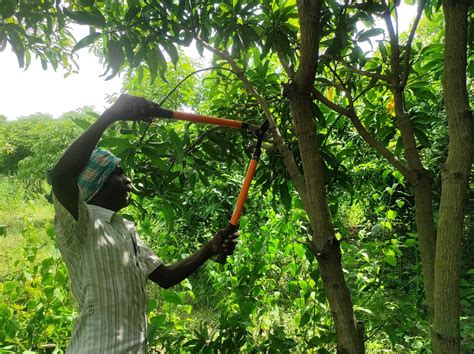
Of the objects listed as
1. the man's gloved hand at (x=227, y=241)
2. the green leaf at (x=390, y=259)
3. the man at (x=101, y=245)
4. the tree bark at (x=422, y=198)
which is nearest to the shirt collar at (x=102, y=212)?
the man at (x=101, y=245)

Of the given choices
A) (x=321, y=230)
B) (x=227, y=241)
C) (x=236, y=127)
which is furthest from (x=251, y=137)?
(x=321, y=230)

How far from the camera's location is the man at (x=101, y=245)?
995mm

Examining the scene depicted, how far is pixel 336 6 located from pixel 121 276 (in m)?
1.04

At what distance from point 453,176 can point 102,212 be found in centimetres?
101

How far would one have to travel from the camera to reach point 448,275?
1011 millimetres

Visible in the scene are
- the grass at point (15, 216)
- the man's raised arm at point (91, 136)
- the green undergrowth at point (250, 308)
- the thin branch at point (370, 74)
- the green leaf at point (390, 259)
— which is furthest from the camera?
the grass at point (15, 216)

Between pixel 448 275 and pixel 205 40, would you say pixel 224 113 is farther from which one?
pixel 448 275

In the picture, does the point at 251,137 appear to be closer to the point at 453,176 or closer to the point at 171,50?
the point at 171,50

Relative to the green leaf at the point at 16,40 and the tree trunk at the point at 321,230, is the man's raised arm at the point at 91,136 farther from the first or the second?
the green leaf at the point at 16,40

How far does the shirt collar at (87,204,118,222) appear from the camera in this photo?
126 cm

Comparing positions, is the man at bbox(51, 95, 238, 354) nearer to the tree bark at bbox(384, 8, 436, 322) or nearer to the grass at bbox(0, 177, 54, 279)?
the tree bark at bbox(384, 8, 436, 322)

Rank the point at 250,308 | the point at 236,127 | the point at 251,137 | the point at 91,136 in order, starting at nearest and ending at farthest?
the point at 91,136
the point at 236,127
the point at 251,137
the point at 250,308

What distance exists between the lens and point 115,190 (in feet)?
4.26

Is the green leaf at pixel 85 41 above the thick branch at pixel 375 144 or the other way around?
above
